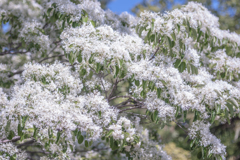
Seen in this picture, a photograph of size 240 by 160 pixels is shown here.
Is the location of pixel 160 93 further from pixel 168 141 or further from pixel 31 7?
pixel 168 141

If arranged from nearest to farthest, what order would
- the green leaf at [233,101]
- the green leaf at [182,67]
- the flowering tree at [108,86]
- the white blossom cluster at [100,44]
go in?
the flowering tree at [108,86]
the white blossom cluster at [100,44]
the green leaf at [233,101]
the green leaf at [182,67]

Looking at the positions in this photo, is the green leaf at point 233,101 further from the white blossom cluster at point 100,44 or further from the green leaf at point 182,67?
the white blossom cluster at point 100,44

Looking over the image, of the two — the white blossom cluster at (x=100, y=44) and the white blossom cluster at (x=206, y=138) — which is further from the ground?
the white blossom cluster at (x=100, y=44)

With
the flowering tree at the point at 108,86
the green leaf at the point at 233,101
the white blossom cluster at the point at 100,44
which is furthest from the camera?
the green leaf at the point at 233,101

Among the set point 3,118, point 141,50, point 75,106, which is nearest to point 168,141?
point 141,50

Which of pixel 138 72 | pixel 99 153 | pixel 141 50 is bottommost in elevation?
pixel 99 153

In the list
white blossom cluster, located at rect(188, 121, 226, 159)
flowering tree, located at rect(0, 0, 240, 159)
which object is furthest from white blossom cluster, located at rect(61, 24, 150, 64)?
white blossom cluster, located at rect(188, 121, 226, 159)

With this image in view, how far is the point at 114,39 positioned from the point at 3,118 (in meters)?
1.74

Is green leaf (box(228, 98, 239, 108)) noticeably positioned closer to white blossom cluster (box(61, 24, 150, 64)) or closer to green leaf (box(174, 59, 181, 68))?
green leaf (box(174, 59, 181, 68))

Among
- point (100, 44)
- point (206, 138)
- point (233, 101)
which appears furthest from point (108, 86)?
point (233, 101)

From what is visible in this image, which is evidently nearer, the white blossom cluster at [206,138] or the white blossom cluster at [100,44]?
the white blossom cluster at [100,44]

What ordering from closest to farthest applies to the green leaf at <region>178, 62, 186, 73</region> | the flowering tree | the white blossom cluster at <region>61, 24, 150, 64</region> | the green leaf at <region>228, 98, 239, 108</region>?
the flowering tree, the white blossom cluster at <region>61, 24, 150, 64</region>, the green leaf at <region>228, 98, 239, 108</region>, the green leaf at <region>178, 62, 186, 73</region>

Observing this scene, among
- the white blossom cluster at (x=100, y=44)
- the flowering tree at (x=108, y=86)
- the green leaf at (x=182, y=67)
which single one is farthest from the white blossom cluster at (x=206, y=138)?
the white blossom cluster at (x=100, y=44)

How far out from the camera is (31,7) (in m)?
4.64
